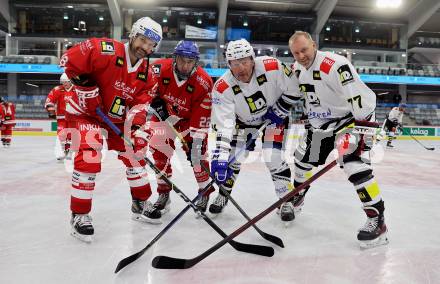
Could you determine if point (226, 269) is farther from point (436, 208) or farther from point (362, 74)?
point (362, 74)

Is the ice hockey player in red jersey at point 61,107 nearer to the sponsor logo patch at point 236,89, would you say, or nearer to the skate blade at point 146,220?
the skate blade at point 146,220

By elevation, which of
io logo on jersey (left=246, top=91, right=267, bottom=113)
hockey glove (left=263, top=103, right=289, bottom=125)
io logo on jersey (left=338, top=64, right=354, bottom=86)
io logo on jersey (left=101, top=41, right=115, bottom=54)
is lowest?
hockey glove (left=263, top=103, right=289, bottom=125)

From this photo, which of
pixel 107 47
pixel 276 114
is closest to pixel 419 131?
pixel 276 114

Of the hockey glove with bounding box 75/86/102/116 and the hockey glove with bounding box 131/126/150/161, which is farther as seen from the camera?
→ the hockey glove with bounding box 131/126/150/161

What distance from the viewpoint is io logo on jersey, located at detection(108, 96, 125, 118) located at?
7.54 feet

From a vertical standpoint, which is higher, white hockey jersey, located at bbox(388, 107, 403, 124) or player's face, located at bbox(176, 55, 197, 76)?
player's face, located at bbox(176, 55, 197, 76)

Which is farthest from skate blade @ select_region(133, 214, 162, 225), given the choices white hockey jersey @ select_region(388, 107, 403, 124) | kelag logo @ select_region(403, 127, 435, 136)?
kelag logo @ select_region(403, 127, 435, 136)

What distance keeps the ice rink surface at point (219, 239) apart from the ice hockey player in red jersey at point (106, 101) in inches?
9.7

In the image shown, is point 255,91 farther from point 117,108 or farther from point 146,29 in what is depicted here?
point 117,108

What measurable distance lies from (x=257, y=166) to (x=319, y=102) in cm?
322

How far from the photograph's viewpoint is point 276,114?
8.66 ft

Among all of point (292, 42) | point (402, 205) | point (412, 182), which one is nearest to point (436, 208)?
point (402, 205)

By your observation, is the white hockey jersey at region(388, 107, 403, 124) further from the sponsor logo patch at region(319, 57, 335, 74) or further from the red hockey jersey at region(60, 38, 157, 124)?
the red hockey jersey at region(60, 38, 157, 124)

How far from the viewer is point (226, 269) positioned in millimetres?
1741
